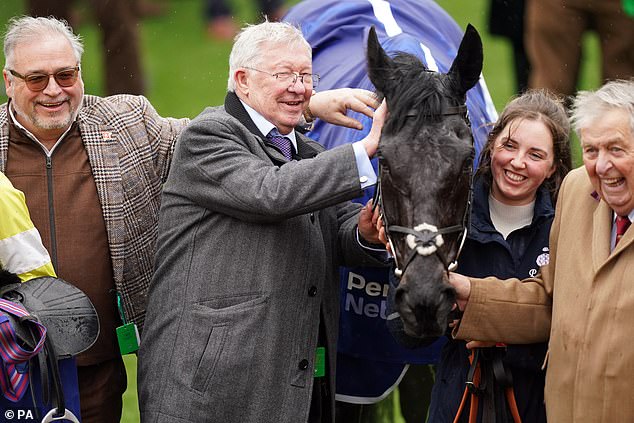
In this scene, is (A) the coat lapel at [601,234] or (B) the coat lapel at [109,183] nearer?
(A) the coat lapel at [601,234]

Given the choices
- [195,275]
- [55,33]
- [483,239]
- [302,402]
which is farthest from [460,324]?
[55,33]

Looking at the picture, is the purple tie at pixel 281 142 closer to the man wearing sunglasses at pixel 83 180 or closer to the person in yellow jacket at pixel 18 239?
the man wearing sunglasses at pixel 83 180

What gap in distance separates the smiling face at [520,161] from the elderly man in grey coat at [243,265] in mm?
467

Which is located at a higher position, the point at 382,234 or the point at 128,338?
the point at 382,234

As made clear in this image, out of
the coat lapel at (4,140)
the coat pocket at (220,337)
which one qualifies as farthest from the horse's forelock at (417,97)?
the coat lapel at (4,140)

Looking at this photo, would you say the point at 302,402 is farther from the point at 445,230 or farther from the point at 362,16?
the point at 362,16

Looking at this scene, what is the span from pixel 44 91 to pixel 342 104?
1.02 metres

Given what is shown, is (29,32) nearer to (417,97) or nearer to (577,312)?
(417,97)

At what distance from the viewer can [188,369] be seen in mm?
3885

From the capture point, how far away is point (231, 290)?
388 cm

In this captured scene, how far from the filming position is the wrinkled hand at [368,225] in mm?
3932

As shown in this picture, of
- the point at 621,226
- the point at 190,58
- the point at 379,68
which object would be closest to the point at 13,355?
the point at 379,68

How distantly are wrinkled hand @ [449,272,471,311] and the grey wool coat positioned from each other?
0.46m

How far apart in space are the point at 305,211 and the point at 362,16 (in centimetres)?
228
